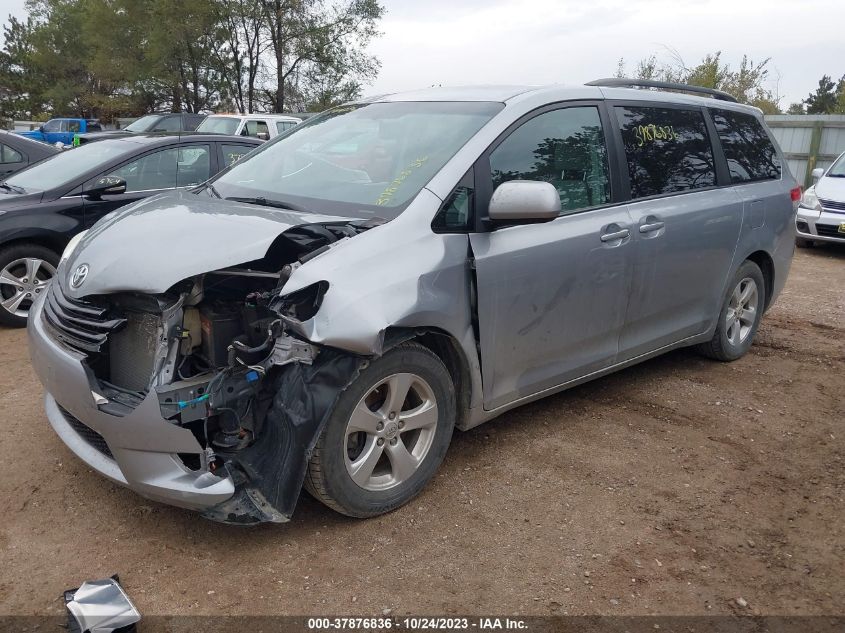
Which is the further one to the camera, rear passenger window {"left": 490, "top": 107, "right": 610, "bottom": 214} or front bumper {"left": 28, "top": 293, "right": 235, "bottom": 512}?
rear passenger window {"left": 490, "top": 107, "right": 610, "bottom": 214}

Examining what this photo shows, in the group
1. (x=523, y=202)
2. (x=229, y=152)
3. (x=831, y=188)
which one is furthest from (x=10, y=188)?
(x=831, y=188)

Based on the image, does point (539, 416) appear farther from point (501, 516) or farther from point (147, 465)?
point (147, 465)

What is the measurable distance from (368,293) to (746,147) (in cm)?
354

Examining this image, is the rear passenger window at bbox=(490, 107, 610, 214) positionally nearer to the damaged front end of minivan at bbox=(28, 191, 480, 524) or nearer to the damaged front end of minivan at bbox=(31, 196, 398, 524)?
the damaged front end of minivan at bbox=(28, 191, 480, 524)

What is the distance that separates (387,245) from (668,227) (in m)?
1.99

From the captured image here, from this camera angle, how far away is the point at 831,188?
10742 millimetres

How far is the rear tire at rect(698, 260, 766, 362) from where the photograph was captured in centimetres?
509

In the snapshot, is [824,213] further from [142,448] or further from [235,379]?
[142,448]

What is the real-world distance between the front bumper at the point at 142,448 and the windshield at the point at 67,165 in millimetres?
3919

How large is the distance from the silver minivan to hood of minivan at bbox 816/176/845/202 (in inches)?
289

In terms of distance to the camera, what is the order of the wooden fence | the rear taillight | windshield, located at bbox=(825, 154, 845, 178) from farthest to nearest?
the wooden fence, windshield, located at bbox=(825, 154, 845, 178), the rear taillight

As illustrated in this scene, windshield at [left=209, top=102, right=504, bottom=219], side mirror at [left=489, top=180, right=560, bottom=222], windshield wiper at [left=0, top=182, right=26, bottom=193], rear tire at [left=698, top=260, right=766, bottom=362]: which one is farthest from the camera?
windshield wiper at [left=0, top=182, right=26, bottom=193]

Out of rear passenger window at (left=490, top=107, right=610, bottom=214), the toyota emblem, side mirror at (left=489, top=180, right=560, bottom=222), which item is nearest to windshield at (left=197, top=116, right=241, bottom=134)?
rear passenger window at (left=490, top=107, right=610, bottom=214)

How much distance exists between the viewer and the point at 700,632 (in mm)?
2561
